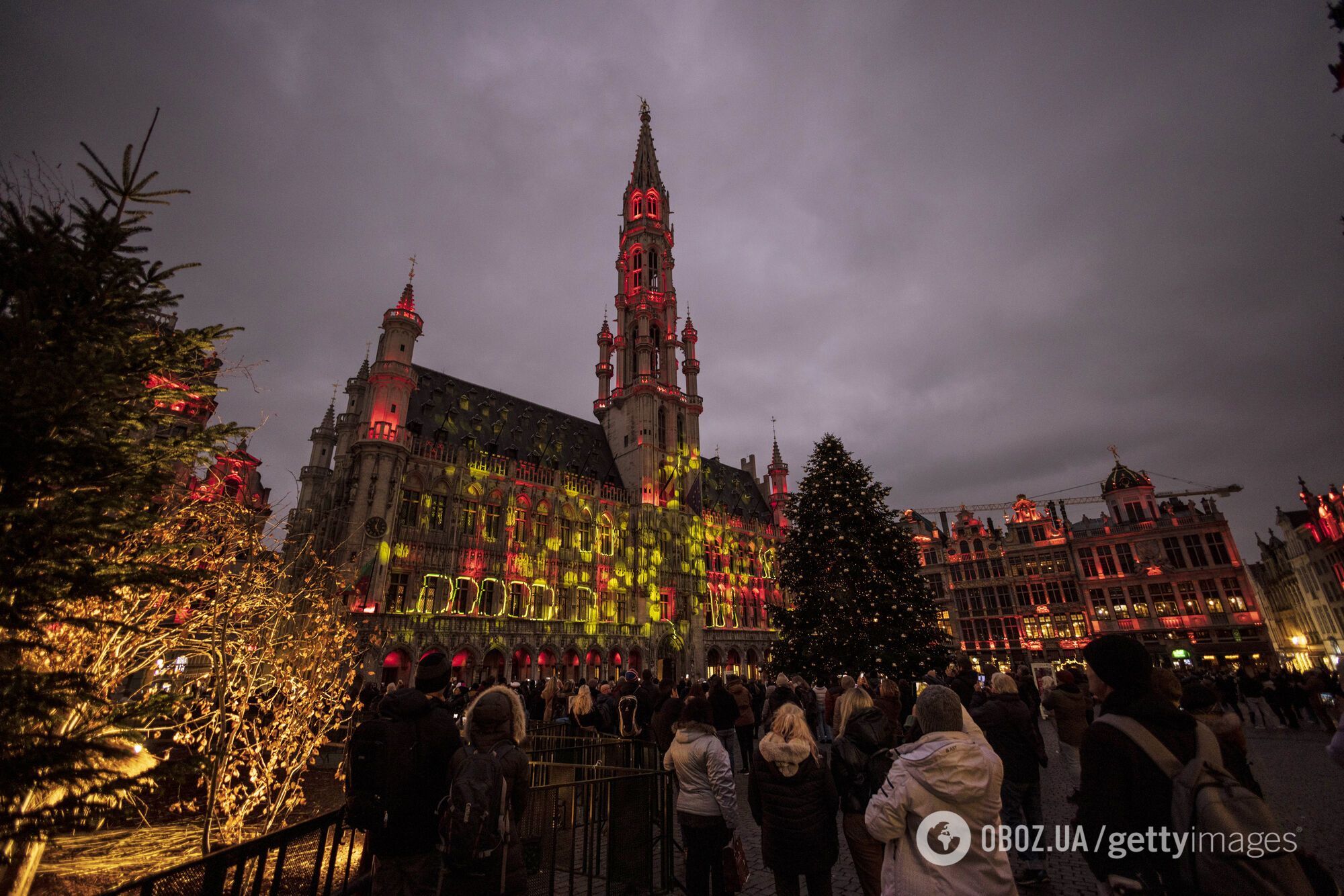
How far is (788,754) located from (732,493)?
2191 inches

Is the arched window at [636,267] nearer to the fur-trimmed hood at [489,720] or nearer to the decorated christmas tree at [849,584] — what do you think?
the decorated christmas tree at [849,584]

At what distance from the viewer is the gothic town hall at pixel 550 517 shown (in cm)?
3041

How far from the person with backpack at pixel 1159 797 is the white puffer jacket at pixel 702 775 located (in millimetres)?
2612

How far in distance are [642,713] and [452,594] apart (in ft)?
75.8

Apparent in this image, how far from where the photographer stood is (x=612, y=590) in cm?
3988

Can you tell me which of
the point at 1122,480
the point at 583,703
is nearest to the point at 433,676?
the point at 583,703

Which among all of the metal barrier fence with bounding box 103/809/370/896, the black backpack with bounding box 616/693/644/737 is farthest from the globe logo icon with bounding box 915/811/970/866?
the black backpack with bounding box 616/693/644/737

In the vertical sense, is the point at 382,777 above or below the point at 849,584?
Answer: below

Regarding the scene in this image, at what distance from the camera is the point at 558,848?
7.77 meters

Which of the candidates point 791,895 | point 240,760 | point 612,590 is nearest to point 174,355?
point 240,760

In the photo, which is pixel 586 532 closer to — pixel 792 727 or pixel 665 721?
pixel 665 721

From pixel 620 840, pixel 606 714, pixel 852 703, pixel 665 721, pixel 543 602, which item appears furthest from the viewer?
pixel 543 602

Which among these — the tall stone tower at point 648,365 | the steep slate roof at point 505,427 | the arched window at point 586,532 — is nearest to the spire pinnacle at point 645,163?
the tall stone tower at point 648,365

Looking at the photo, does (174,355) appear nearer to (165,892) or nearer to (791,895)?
(165,892)
